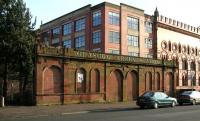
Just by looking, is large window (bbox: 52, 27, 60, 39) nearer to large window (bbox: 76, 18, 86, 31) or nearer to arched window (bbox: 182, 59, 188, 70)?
large window (bbox: 76, 18, 86, 31)

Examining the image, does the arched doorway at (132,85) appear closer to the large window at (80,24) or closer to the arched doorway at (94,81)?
the arched doorway at (94,81)

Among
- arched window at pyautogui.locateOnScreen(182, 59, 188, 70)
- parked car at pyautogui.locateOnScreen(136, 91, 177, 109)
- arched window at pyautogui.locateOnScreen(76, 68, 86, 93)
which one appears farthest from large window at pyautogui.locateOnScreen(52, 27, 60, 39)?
parked car at pyautogui.locateOnScreen(136, 91, 177, 109)

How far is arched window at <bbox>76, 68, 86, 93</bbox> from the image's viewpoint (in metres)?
40.9

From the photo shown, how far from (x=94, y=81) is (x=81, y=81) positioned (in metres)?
2.00

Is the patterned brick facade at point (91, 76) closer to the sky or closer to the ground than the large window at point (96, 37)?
closer to the ground

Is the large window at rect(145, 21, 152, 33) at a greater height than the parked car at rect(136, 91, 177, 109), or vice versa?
the large window at rect(145, 21, 152, 33)

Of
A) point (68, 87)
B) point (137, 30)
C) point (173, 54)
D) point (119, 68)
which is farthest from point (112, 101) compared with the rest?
point (173, 54)

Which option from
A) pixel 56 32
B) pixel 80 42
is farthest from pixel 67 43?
pixel 80 42

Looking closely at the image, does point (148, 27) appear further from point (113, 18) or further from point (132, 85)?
point (132, 85)

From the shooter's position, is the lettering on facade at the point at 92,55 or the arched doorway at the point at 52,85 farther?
the lettering on facade at the point at 92,55

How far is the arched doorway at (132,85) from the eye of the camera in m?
47.6

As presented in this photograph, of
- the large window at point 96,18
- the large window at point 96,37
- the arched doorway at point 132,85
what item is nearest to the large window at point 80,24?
the large window at point 96,18

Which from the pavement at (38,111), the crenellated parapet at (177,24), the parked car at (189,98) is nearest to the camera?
the pavement at (38,111)

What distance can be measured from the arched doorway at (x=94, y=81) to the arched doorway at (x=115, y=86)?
182 centimetres
